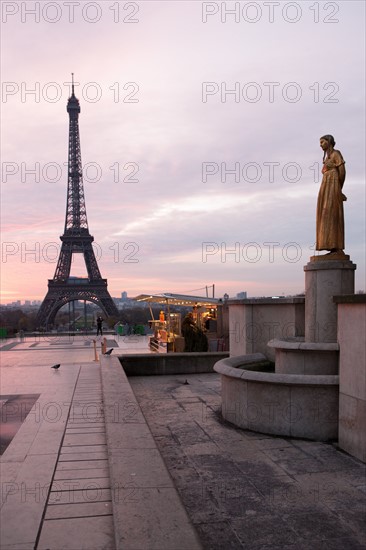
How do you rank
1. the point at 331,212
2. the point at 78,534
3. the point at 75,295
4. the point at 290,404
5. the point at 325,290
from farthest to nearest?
the point at 75,295 → the point at 331,212 → the point at 325,290 → the point at 290,404 → the point at 78,534

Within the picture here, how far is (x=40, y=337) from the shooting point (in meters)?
33.0

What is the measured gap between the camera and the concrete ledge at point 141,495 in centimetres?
376

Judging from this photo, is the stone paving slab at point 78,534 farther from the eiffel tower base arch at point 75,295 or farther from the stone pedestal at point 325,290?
the eiffel tower base arch at point 75,295

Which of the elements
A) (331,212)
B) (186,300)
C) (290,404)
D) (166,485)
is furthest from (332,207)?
(186,300)

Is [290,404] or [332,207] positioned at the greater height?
[332,207]

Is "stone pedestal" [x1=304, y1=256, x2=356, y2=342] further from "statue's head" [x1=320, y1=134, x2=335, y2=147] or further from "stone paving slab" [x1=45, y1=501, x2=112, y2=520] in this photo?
"stone paving slab" [x1=45, y1=501, x2=112, y2=520]

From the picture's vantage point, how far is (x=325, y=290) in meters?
9.18

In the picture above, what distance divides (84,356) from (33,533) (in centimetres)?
1562

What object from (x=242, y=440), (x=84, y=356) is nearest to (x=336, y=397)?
(x=242, y=440)

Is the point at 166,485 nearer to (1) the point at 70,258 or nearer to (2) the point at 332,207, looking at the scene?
(2) the point at 332,207

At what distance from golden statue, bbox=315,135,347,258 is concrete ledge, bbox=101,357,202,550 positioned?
15.8 feet

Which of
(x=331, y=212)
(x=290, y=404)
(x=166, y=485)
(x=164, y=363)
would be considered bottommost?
(x=164, y=363)

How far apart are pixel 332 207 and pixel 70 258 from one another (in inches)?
2560

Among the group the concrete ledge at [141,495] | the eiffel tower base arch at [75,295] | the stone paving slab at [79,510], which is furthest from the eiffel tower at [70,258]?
the stone paving slab at [79,510]
